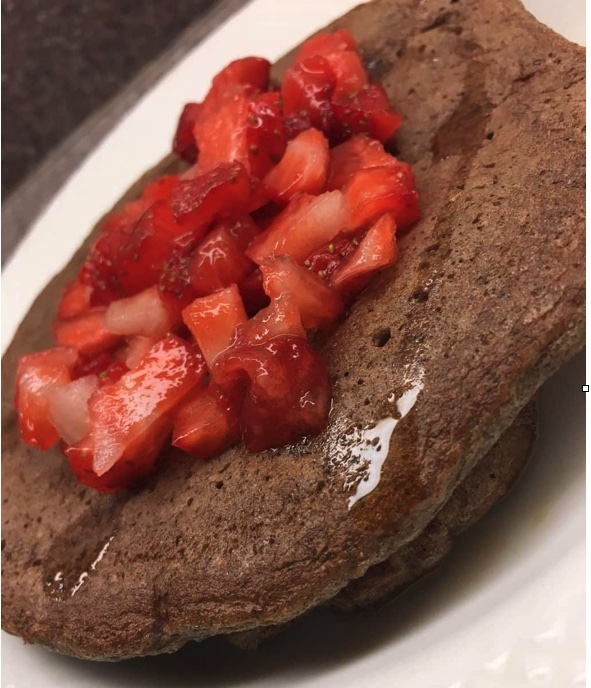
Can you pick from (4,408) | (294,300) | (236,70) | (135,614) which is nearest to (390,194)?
(294,300)

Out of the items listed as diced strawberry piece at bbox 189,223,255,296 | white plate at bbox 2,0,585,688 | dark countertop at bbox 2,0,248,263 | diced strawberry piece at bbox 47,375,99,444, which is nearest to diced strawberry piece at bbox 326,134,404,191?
diced strawberry piece at bbox 189,223,255,296

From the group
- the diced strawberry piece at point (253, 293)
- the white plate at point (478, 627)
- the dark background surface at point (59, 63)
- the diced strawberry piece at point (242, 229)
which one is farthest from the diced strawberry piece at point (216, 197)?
the dark background surface at point (59, 63)

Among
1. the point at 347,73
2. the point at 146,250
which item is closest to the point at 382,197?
the point at 347,73

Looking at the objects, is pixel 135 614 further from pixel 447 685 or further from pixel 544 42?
pixel 544 42

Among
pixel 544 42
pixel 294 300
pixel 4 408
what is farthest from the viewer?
pixel 4 408

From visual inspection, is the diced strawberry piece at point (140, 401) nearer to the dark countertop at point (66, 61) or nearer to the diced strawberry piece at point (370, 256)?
the diced strawberry piece at point (370, 256)
